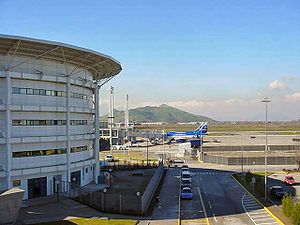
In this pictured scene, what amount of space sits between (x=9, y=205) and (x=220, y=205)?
2330 cm

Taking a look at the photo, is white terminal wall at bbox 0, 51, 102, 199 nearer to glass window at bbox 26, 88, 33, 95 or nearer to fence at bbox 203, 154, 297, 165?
glass window at bbox 26, 88, 33, 95

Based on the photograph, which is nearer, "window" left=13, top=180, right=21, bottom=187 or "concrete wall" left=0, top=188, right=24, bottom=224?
"concrete wall" left=0, top=188, right=24, bottom=224

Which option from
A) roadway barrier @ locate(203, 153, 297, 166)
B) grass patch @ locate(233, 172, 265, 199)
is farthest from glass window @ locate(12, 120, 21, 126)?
roadway barrier @ locate(203, 153, 297, 166)

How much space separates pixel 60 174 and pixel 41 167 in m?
3.64

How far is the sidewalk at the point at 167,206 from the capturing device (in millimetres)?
37781

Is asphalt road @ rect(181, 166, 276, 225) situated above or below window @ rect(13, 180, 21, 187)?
below

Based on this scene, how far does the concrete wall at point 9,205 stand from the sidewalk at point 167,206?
12.2 meters

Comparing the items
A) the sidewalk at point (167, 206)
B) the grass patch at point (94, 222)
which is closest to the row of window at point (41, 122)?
the grass patch at point (94, 222)

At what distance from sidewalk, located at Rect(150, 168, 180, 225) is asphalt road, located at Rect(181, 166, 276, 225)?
3.61 ft

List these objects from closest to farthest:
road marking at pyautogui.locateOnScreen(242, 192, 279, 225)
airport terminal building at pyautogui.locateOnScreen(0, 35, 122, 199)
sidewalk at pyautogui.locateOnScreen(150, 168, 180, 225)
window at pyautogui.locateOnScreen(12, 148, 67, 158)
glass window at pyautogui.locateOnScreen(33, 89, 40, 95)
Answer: road marking at pyautogui.locateOnScreen(242, 192, 279, 225) < sidewalk at pyautogui.locateOnScreen(150, 168, 180, 225) < airport terminal building at pyautogui.locateOnScreen(0, 35, 122, 199) < window at pyautogui.locateOnScreen(12, 148, 67, 158) < glass window at pyautogui.locateOnScreen(33, 89, 40, 95)

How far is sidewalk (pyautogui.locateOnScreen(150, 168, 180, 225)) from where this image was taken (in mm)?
37781

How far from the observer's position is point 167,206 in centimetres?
4412

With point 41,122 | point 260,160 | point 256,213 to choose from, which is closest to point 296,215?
A: point 256,213

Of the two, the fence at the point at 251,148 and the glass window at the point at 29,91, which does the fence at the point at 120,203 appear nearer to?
the glass window at the point at 29,91
